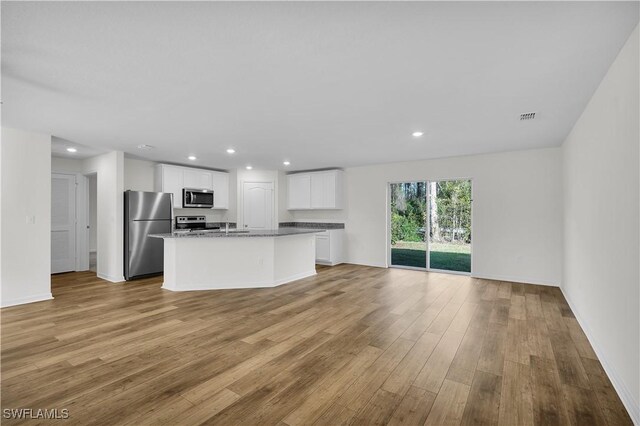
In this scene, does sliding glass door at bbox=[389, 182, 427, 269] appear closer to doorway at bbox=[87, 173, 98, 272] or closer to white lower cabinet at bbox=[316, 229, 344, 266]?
white lower cabinet at bbox=[316, 229, 344, 266]

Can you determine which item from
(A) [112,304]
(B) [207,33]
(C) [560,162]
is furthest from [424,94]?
(A) [112,304]

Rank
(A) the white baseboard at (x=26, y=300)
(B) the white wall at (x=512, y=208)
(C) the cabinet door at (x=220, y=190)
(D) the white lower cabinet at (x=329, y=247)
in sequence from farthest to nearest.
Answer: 1. (C) the cabinet door at (x=220, y=190)
2. (D) the white lower cabinet at (x=329, y=247)
3. (B) the white wall at (x=512, y=208)
4. (A) the white baseboard at (x=26, y=300)

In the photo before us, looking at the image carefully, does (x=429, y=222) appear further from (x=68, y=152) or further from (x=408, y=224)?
(x=68, y=152)

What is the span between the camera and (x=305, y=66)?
7.53 ft

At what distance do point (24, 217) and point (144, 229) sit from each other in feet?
5.77

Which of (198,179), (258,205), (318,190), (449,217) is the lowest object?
(449,217)

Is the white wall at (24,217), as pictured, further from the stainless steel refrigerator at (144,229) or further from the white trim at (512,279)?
the white trim at (512,279)

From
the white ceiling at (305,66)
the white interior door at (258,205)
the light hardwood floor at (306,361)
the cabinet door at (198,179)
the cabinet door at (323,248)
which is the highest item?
the white ceiling at (305,66)

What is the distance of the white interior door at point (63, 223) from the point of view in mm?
6113

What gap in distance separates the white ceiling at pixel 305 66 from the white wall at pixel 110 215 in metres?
1.36

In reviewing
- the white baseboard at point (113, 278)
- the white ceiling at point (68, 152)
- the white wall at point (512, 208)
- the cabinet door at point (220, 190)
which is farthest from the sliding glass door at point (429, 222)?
the white ceiling at point (68, 152)

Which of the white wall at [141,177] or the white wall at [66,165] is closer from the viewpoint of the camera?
the white wall at [141,177]

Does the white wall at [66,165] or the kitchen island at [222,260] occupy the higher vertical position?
the white wall at [66,165]

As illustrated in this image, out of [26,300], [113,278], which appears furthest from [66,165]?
[26,300]
